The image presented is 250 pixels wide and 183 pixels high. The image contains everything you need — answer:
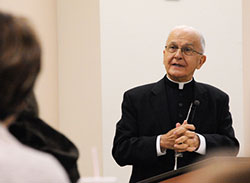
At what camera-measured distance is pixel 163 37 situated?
18.1 feet

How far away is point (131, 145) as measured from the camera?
353cm

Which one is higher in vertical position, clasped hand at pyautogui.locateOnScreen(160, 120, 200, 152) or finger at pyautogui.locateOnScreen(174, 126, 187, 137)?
finger at pyautogui.locateOnScreen(174, 126, 187, 137)

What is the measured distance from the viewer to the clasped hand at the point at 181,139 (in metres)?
3.45

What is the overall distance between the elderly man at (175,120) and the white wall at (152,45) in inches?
61.6

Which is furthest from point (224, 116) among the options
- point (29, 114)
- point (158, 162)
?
point (29, 114)

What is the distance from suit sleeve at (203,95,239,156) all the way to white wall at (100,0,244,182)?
174 centimetres

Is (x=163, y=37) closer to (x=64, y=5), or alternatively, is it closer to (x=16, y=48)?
(x=64, y=5)

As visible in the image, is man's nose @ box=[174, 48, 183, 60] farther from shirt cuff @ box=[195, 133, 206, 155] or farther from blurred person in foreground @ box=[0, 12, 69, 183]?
blurred person in foreground @ box=[0, 12, 69, 183]

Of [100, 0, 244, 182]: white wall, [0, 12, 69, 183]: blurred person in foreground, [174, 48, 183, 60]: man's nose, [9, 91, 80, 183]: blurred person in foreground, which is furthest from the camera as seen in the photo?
[100, 0, 244, 182]: white wall

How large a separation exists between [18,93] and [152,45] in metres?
4.24

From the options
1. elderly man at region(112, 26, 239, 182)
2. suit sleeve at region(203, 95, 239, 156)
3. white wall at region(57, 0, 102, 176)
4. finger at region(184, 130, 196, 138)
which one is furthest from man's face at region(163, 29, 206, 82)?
white wall at region(57, 0, 102, 176)

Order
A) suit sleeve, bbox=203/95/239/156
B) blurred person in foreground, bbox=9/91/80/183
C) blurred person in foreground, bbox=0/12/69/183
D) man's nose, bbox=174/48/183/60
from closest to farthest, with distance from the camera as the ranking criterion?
blurred person in foreground, bbox=0/12/69/183
blurred person in foreground, bbox=9/91/80/183
suit sleeve, bbox=203/95/239/156
man's nose, bbox=174/48/183/60

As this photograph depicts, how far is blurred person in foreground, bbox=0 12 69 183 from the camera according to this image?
123 centimetres

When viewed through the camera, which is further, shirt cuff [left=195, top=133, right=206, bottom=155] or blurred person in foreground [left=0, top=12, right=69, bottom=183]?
shirt cuff [left=195, top=133, right=206, bottom=155]
